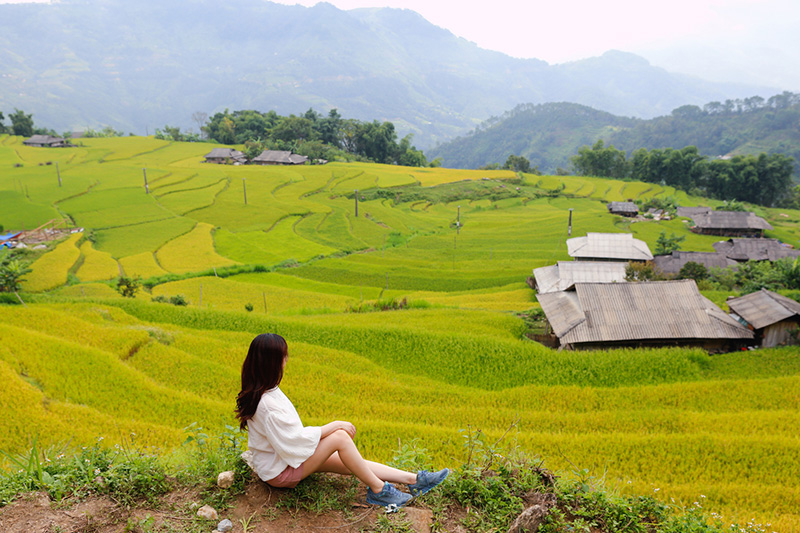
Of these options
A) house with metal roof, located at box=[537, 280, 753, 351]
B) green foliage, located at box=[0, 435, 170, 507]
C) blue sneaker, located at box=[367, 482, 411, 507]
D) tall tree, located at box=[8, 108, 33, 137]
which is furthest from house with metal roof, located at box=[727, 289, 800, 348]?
tall tree, located at box=[8, 108, 33, 137]

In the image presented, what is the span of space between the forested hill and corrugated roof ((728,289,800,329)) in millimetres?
116325

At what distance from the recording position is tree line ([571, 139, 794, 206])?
68500mm

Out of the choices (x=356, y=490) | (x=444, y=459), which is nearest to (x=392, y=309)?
(x=444, y=459)

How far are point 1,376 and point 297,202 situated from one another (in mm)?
42690

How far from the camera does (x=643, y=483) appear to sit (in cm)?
770

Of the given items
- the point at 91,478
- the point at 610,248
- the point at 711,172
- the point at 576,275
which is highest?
the point at 711,172

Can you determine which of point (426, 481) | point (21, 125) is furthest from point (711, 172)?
point (21, 125)

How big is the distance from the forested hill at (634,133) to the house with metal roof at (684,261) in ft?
328

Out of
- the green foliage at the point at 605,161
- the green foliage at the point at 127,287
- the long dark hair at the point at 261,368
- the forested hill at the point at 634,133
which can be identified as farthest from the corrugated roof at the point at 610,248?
the forested hill at the point at 634,133

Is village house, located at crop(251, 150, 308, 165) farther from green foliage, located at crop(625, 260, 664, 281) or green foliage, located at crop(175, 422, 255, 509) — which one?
green foliage, located at crop(175, 422, 255, 509)

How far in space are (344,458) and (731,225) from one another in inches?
2098

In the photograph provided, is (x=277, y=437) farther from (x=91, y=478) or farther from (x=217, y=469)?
(x=91, y=478)

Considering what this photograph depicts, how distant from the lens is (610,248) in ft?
98.9

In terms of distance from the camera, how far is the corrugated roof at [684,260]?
98.9 ft
